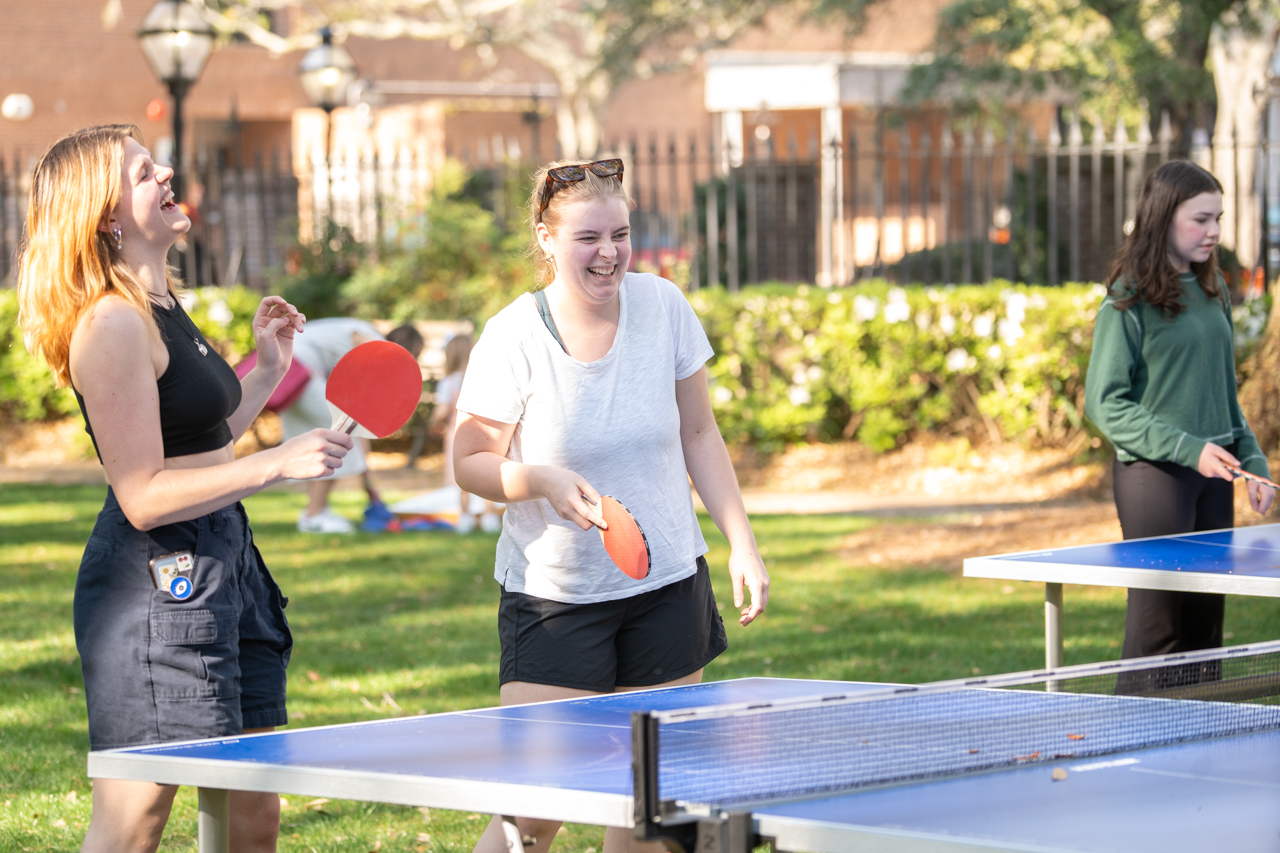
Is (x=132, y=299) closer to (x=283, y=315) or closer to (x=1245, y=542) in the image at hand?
(x=283, y=315)

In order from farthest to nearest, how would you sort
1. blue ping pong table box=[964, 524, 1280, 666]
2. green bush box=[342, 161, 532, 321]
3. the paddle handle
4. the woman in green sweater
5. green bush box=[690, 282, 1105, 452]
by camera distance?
green bush box=[342, 161, 532, 321] < green bush box=[690, 282, 1105, 452] < the woman in green sweater < blue ping pong table box=[964, 524, 1280, 666] < the paddle handle

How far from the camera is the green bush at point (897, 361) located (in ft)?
40.2

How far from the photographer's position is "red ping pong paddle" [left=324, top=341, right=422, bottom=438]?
326cm

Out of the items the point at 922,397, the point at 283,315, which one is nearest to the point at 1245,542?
the point at 283,315

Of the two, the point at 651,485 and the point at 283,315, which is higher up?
the point at 283,315

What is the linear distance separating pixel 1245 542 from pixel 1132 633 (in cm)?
56

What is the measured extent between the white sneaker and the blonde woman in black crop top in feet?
24.8

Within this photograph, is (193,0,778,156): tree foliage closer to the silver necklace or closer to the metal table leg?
the silver necklace

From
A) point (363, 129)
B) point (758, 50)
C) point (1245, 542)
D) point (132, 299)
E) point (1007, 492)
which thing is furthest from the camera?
point (758, 50)

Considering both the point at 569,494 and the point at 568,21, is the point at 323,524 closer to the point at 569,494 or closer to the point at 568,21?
the point at 569,494

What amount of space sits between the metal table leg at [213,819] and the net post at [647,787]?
2.97 feet

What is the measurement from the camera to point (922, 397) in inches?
516

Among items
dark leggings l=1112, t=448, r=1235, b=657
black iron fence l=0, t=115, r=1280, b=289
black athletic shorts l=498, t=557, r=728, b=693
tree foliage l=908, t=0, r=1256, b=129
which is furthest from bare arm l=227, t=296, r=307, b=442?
tree foliage l=908, t=0, r=1256, b=129

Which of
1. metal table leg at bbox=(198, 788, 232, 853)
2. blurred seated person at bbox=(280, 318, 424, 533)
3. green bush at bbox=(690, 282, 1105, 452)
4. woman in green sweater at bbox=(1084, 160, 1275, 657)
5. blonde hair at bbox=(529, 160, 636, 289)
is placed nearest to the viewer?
metal table leg at bbox=(198, 788, 232, 853)
